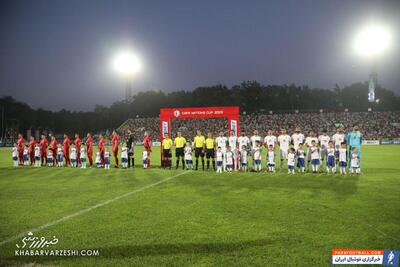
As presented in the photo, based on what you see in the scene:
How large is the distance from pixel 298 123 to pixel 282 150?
153 ft

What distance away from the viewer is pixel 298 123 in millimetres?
60812

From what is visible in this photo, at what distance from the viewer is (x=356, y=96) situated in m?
89.0

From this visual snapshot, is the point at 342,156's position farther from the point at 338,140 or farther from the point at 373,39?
the point at 373,39

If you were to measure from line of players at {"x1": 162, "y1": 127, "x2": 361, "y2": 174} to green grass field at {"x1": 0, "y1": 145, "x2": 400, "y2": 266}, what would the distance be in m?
2.84

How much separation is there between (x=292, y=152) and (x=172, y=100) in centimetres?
8471

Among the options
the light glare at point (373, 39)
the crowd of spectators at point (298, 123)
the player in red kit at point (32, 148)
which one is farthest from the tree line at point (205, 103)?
the player in red kit at point (32, 148)

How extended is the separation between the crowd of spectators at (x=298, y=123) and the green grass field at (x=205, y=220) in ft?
149

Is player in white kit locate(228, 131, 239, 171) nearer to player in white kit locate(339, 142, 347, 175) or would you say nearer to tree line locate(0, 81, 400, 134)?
player in white kit locate(339, 142, 347, 175)

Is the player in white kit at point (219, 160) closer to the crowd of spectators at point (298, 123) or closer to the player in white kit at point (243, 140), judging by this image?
the player in white kit at point (243, 140)

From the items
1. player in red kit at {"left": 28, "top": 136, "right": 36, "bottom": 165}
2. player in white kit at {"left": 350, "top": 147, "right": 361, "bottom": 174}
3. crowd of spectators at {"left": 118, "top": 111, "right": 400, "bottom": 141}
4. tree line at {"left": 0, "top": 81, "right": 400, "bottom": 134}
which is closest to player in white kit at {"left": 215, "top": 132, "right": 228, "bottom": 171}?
player in white kit at {"left": 350, "top": 147, "right": 361, "bottom": 174}

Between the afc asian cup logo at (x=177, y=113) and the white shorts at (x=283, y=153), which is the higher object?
the afc asian cup logo at (x=177, y=113)

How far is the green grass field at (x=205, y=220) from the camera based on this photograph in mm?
5078

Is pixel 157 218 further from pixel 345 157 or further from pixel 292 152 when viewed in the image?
pixel 345 157

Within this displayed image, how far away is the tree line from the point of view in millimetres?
88125
